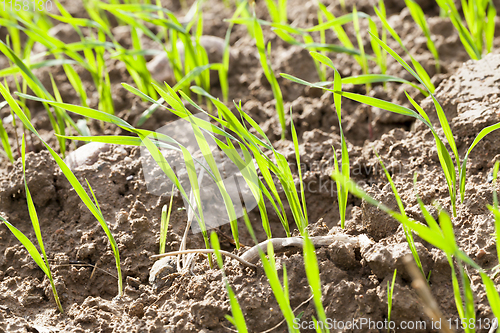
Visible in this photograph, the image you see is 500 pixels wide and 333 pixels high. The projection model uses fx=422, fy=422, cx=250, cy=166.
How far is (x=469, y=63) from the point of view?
150 cm

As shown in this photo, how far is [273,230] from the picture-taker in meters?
1.33

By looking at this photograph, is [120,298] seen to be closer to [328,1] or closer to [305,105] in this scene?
[305,105]

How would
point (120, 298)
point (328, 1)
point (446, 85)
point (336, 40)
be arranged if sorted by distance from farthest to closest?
1. point (328, 1)
2. point (336, 40)
3. point (446, 85)
4. point (120, 298)

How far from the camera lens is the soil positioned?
3.22 feet

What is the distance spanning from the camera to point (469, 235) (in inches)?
41.2

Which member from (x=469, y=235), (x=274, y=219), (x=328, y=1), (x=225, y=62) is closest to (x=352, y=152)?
(x=274, y=219)

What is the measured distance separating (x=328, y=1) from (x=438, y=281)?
1.96 metres

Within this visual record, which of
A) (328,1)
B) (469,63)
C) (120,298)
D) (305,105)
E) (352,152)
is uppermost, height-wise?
(328,1)

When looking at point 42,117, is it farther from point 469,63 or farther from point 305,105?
point 469,63

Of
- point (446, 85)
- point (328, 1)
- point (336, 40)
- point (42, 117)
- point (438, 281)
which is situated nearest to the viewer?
point (438, 281)

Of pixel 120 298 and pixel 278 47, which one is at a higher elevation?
pixel 278 47

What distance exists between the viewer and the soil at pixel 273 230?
98 cm

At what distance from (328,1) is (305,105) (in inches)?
Answer: 40.5

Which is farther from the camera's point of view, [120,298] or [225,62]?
[225,62]
